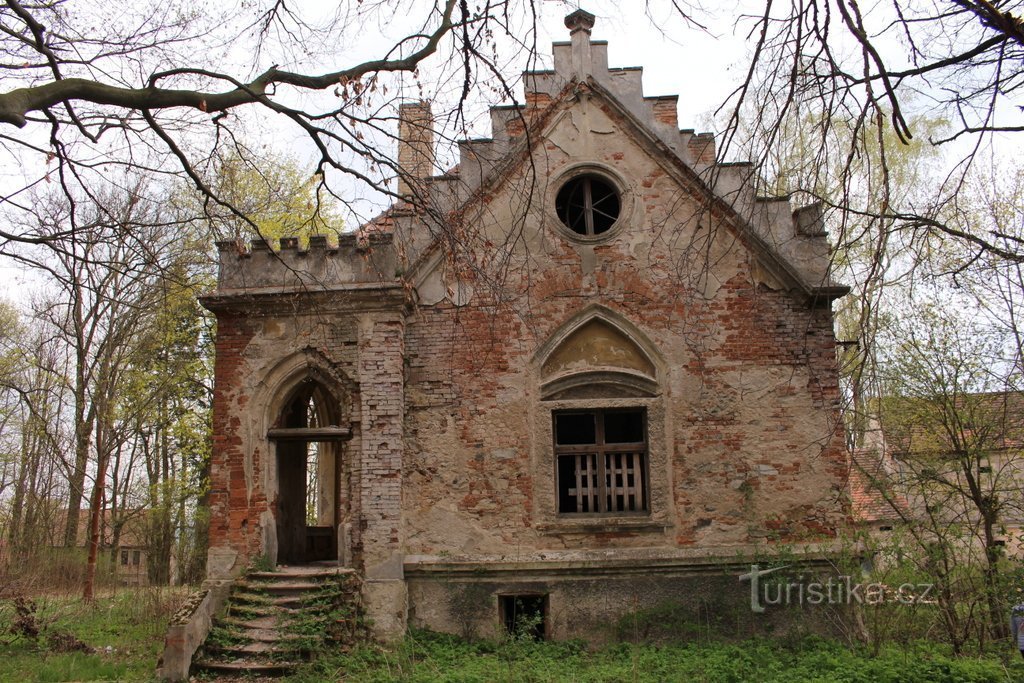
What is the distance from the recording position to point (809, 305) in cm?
1126

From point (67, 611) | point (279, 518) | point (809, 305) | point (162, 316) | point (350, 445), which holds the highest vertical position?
point (162, 316)

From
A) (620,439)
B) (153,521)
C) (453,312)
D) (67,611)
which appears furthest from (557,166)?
(153,521)

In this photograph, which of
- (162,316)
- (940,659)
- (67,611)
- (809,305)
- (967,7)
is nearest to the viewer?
(967,7)

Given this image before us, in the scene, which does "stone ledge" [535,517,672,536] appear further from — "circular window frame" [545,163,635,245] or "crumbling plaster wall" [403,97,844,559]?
"circular window frame" [545,163,635,245]

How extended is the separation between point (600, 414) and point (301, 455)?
4883mm

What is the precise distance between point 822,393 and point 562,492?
371 centimetres

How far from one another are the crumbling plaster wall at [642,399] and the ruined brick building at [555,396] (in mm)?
29

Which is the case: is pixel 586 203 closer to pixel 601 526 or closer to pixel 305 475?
pixel 601 526

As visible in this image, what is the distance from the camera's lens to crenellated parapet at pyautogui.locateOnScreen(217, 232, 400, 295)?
36.7 feet

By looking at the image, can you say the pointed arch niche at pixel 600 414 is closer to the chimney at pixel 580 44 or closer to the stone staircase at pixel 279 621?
the stone staircase at pixel 279 621

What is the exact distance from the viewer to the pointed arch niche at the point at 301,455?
10.9m

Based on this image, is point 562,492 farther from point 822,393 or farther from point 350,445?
point 822,393

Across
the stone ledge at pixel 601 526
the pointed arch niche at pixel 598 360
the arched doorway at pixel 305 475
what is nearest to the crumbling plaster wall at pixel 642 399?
the stone ledge at pixel 601 526

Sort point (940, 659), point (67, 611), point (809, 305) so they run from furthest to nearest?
point (67, 611)
point (809, 305)
point (940, 659)
